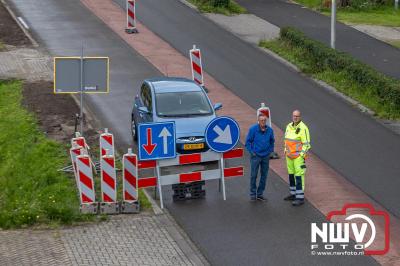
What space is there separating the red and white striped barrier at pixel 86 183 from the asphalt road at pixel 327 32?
1578cm

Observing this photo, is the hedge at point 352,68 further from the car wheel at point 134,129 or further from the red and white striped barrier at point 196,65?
the car wheel at point 134,129

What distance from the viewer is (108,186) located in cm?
1844

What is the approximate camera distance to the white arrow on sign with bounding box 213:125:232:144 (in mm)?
18844

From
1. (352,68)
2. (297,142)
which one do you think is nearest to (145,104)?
(297,142)

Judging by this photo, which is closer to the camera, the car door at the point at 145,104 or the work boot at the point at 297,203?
the work boot at the point at 297,203

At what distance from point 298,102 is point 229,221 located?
10492 mm

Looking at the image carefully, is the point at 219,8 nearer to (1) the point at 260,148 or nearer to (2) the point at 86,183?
(1) the point at 260,148

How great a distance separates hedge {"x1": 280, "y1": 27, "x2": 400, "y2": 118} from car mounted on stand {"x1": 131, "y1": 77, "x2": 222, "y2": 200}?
617 cm

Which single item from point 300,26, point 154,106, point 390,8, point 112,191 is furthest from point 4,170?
point 390,8

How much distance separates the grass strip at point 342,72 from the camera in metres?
26.7

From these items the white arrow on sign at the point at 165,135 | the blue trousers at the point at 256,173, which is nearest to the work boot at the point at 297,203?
the blue trousers at the point at 256,173

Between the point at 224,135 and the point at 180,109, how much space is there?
11.4 feet

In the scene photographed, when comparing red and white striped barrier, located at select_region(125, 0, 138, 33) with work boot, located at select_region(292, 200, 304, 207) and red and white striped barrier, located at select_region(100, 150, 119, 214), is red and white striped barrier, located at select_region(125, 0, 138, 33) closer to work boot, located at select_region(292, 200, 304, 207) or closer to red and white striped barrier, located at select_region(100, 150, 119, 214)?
red and white striped barrier, located at select_region(100, 150, 119, 214)

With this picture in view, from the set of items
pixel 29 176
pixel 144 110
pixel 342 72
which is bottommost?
pixel 29 176
